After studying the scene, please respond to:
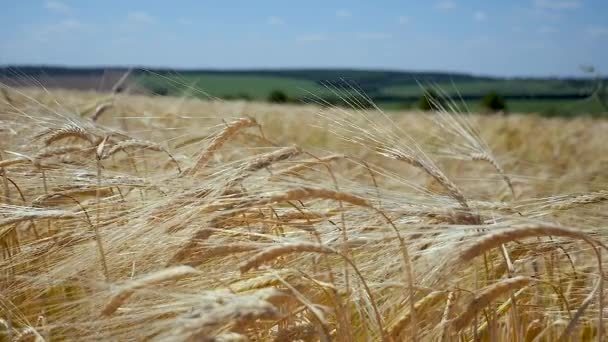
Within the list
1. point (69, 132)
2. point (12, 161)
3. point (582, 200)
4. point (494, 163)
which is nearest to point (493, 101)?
point (494, 163)

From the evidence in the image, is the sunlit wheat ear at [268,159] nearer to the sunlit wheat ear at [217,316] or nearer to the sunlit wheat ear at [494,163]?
the sunlit wheat ear at [217,316]

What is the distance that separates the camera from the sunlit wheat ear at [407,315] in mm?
1194

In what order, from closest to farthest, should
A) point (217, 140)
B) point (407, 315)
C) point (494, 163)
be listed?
point (407, 315) < point (217, 140) < point (494, 163)

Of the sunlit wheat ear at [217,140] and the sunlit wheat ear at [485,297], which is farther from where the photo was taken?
the sunlit wheat ear at [217,140]

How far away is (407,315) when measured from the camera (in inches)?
46.9

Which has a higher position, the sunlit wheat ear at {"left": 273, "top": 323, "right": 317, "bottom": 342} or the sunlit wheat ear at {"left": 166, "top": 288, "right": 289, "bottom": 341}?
the sunlit wheat ear at {"left": 166, "top": 288, "right": 289, "bottom": 341}

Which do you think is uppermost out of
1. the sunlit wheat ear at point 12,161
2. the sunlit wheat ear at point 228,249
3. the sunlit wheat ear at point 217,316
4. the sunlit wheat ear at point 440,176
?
the sunlit wheat ear at point 440,176

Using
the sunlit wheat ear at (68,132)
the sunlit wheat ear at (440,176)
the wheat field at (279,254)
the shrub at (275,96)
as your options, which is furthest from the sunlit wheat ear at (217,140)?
the shrub at (275,96)

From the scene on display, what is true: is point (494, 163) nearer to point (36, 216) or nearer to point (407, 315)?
point (407, 315)

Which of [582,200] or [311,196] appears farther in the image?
[582,200]

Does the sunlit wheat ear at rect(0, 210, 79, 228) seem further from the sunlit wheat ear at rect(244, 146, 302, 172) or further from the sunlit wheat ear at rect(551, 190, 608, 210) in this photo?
Answer: the sunlit wheat ear at rect(551, 190, 608, 210)

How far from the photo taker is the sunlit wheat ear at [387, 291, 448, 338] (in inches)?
47.0

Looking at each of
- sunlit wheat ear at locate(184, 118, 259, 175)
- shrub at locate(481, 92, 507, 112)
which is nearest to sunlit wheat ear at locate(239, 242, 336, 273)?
sunlit wheat ear at locate(184, 118, 259, 175)

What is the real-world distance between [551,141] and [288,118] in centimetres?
302
